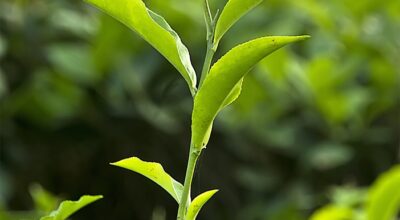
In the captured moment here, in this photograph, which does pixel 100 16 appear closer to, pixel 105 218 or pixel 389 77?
pixel 105 218

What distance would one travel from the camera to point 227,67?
56 centimetres

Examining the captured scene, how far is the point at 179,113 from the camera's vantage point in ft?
5.45

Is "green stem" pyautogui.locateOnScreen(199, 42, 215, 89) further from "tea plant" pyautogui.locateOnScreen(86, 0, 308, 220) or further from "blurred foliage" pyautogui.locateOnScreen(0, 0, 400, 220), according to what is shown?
"blurred foliage" pyautogui.locateOnScreen(0, 0, 400, 220)

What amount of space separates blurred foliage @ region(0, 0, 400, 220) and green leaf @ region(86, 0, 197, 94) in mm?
986

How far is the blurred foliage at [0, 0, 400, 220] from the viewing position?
162 centimetres

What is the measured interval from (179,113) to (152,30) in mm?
1073

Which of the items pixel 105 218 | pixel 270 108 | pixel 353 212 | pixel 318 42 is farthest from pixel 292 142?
pixel 353 212

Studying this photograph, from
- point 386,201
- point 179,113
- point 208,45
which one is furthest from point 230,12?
point 179,113

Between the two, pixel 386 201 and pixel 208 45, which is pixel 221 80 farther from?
pixel 386 201

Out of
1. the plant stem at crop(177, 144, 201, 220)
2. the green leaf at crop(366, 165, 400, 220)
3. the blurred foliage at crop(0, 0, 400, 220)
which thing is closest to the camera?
the plant stem at crop(177, 144, 201, 220)

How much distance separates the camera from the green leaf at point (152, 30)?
583 millimetres

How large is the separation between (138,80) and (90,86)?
89 mm

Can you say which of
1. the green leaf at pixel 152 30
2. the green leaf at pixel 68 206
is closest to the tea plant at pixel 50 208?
the green leaf at pixel 68 206

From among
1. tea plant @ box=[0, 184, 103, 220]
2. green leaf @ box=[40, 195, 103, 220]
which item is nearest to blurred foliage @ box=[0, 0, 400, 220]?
tea plant @ box=[0, 184, 103, 220]
